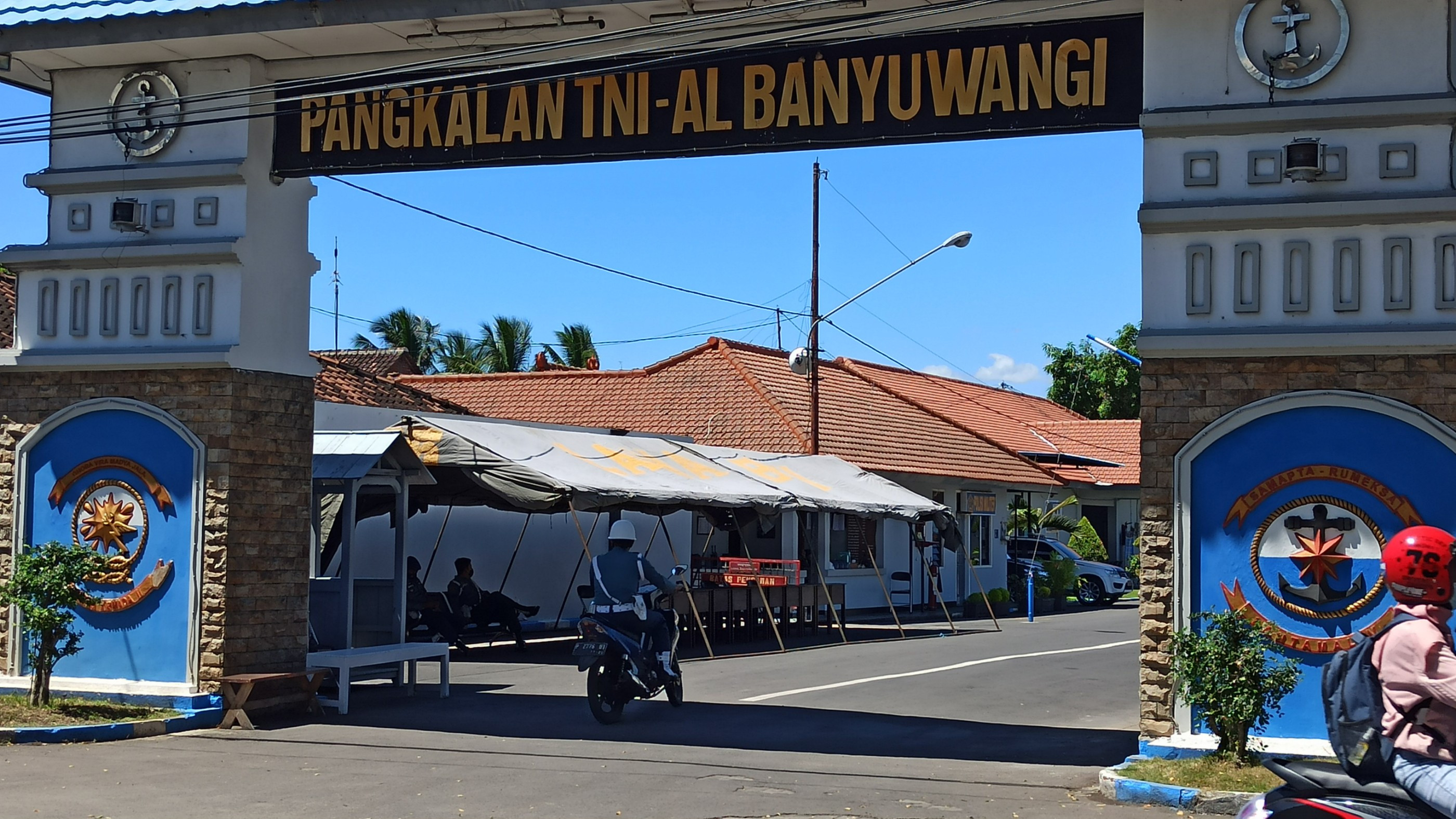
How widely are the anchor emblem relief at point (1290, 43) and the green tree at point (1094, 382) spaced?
184ft

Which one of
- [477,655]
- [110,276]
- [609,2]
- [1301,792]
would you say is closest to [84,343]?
[110,276]

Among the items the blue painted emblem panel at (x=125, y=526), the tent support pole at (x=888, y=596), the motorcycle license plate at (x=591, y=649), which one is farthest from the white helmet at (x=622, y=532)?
the tent support pole at (x=888, y=596)

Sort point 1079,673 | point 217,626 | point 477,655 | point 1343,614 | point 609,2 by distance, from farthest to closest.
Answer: point 477,655, point 1079,673, point 217,626, point 609,2, point 1343,614

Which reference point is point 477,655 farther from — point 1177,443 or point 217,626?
point 1177,443

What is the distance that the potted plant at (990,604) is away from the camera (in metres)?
32.1

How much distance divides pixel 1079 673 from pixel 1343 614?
9.24 meters

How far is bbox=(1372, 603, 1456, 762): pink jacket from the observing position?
5.56 meters

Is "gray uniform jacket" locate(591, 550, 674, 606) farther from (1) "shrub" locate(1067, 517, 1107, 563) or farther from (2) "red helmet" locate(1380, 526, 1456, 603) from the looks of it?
(1) "shrub" locate(1067, 517, 1107, 563)

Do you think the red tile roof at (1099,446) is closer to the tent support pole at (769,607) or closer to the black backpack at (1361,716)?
the tent support pole at (769,607)

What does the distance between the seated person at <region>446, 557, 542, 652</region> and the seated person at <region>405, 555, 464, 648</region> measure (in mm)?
202

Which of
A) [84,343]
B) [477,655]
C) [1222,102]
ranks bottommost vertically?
[477,655]

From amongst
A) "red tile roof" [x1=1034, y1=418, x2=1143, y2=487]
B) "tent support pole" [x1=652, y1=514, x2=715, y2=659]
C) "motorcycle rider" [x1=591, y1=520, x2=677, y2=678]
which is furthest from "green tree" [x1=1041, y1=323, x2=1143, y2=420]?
"motorcycle rider" [x1=591, y1=520, x2=677, y2=678]

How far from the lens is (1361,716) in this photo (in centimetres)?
575

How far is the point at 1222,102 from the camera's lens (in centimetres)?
1091
